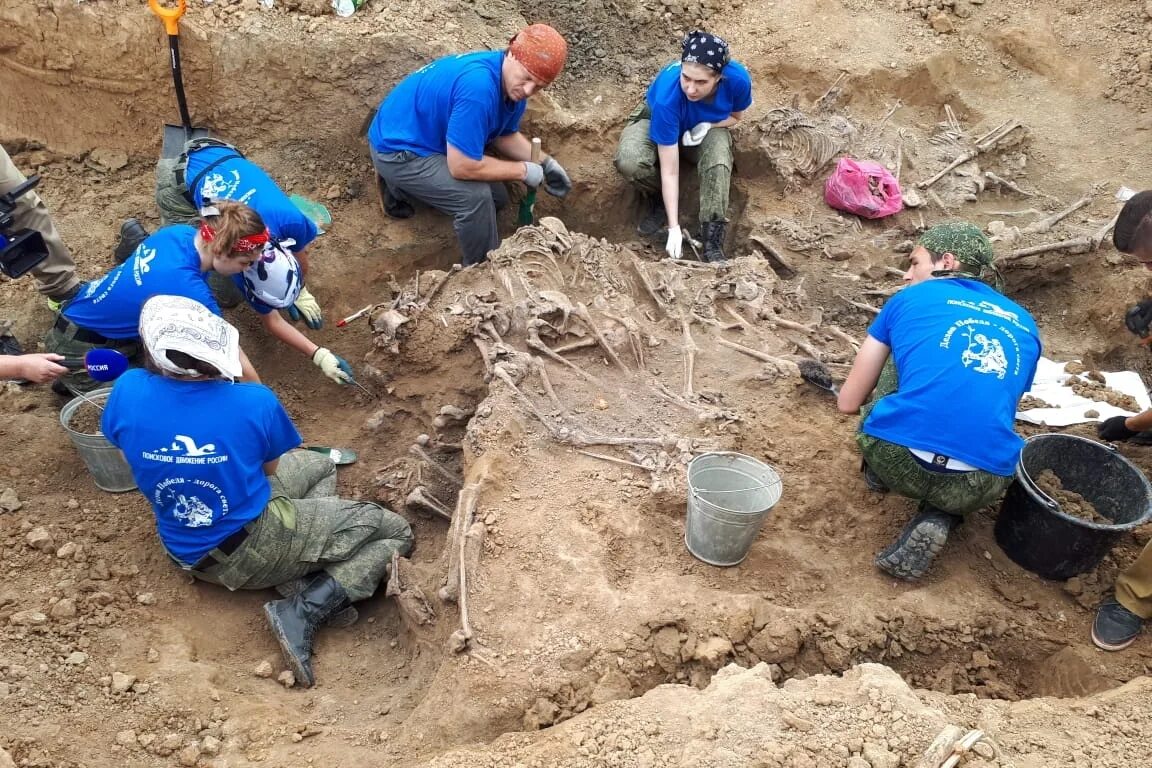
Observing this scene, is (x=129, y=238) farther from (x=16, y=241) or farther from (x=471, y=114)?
(x=471, y=114)

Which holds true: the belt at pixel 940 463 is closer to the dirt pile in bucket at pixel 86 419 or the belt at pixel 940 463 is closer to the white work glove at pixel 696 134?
the white work glove at pixel 696 134

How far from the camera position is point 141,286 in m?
4.08

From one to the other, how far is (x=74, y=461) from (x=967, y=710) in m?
4.20

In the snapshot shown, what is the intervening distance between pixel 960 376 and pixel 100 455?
3.85 meters

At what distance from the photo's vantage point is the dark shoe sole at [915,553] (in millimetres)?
3434

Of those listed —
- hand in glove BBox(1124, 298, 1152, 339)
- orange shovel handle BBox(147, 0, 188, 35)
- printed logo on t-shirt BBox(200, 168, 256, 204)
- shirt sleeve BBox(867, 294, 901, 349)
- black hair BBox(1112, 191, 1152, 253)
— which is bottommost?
hand in glove BBox(1124, 298, 1152, 339)

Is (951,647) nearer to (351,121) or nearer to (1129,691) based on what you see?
(1129,691)

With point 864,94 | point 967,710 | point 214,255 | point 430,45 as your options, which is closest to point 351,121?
point 430,45

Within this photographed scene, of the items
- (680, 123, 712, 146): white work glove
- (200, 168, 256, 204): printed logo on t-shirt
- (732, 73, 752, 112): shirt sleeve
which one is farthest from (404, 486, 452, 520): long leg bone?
(732, 73, 752, 112): shirt sleeve

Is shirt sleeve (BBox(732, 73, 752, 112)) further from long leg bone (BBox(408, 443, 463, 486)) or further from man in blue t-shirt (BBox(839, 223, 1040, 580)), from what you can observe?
long leg bone (BBox(408, 443, 463, 486))

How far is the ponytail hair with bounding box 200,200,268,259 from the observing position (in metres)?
3.79

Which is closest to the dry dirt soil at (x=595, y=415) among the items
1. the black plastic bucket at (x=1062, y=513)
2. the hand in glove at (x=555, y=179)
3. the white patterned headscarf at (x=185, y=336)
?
the black plastic bucket at (x=1062, y=513)

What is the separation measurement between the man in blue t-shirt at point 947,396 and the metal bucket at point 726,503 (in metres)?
0.51

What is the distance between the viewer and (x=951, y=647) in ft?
10.9
